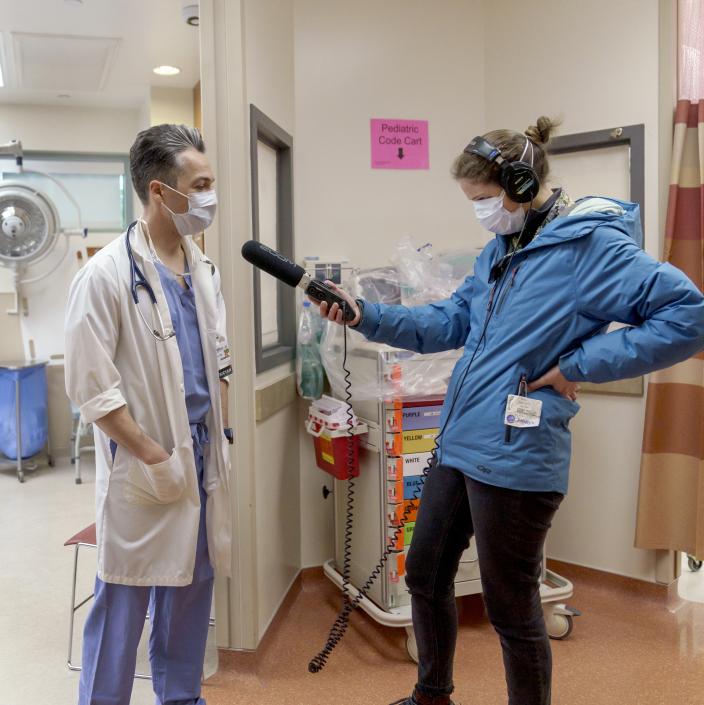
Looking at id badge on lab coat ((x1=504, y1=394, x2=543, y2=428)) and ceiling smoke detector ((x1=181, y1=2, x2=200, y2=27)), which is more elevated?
ceiling smoke detector ((x1=181, y1=2, x2=200, y2=27))

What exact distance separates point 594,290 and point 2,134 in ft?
16.6

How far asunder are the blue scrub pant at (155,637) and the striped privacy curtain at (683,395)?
1.65 m

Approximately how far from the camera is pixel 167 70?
444 cm

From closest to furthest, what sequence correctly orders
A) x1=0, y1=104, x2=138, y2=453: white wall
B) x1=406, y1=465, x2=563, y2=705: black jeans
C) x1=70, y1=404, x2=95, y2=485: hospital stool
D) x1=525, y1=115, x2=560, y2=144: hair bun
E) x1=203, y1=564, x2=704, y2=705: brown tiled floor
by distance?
x1=406, y1=465, x2=563, y2=705: black jeans < x1=525, y1=115, x2=560, y2=144: hair bun < x1=203, y1=564, x2=704, y2=705: brown tiled floor < x1=70, y1=404, x2=95, y2=485: hospital stool < x1=0, y1=104, x2=138, y2=453: white wall

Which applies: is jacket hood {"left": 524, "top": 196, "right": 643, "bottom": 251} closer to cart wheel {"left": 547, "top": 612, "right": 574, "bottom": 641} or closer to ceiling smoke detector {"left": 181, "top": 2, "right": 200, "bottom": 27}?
cart wheel {"left": 547, "top": 612, "right": 574, "bottom": 641}

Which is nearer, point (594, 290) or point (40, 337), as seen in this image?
point (594, 290)

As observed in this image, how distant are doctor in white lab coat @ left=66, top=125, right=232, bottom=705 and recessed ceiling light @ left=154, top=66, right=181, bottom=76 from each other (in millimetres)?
3081

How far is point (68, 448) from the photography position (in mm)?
5293

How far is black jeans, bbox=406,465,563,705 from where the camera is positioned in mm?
1474

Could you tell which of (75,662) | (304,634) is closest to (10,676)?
(75,662)

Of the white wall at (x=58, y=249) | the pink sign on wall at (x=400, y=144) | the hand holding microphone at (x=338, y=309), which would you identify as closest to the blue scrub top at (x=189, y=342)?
the hand holding microphone at (x=338, y=309)

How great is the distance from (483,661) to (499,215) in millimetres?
1445

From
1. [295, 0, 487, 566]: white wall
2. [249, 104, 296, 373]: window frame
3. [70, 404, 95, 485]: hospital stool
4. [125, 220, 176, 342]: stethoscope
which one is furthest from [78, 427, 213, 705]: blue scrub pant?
[70, 404, 95, 485]: hospital stool

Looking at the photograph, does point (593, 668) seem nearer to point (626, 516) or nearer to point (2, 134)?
point (626, 516)
